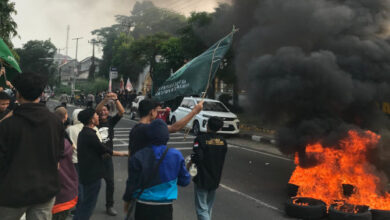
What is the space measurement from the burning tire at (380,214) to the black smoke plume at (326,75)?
2085mm

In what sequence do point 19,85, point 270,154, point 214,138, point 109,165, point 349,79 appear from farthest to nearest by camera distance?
point 270,154, point 349,79, point 109,165, point 214,138, point 19,85

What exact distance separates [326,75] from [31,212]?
7.61 meters

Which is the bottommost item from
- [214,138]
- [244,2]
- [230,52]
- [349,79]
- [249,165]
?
[249,165]

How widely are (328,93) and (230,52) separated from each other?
9501 mm

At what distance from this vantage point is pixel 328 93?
872 cm

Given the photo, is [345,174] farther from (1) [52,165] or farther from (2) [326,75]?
(1) [52,165]

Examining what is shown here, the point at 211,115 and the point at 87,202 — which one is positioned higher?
the point at 211,115

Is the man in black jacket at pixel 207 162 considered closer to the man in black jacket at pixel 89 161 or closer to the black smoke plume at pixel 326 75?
the man in black jacket at pixel 89 161

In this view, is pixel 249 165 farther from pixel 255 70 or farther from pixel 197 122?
pixel 197 122

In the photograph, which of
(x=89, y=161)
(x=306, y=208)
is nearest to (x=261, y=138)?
(x=306, y=208)

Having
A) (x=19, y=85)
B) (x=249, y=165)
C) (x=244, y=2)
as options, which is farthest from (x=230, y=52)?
(x=19, y=85)

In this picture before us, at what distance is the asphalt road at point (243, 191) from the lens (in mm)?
5770

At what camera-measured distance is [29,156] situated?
2.62 metres

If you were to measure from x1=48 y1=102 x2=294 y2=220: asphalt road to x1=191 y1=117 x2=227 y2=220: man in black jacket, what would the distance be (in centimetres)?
127
